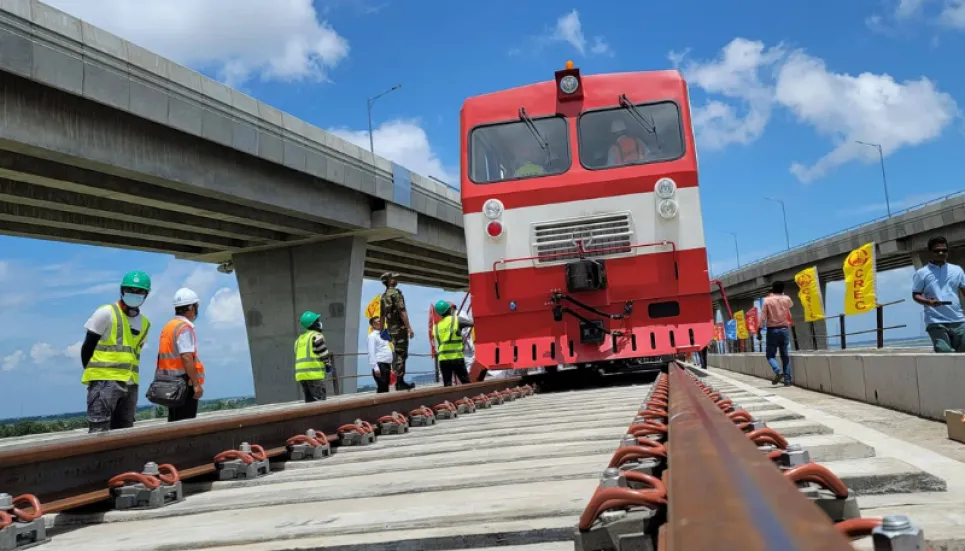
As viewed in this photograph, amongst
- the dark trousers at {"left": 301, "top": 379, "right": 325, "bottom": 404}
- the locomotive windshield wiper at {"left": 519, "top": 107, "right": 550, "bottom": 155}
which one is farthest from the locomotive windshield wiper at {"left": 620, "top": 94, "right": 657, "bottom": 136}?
the dark trousers at {"left": 301, "top": 379, "right": 325, "bottom": 404}

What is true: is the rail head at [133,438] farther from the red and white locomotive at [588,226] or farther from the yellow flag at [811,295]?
the yellow flag at [811,295]

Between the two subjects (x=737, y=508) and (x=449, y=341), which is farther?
(x=449, y=341)

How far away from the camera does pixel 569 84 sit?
32.6 ft

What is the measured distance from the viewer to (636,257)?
9508 mm

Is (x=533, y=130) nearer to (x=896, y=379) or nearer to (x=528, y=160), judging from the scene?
(x=528, y=160)

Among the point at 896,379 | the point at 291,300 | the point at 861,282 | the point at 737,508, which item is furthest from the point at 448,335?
the point at 291,300

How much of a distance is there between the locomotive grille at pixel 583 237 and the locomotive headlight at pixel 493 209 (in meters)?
0.48

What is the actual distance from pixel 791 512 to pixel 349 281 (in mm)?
25705

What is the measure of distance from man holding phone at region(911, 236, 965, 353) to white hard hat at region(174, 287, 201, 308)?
696 centimetres

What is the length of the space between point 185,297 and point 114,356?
108 cm

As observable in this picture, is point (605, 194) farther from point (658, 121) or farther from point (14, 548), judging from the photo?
point (14, 548)

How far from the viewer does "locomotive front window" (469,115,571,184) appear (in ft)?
32.7

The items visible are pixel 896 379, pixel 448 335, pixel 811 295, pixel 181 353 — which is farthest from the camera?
pixel 811 295

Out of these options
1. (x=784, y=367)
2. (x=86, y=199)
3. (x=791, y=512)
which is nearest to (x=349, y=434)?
(x=791, y=512)
